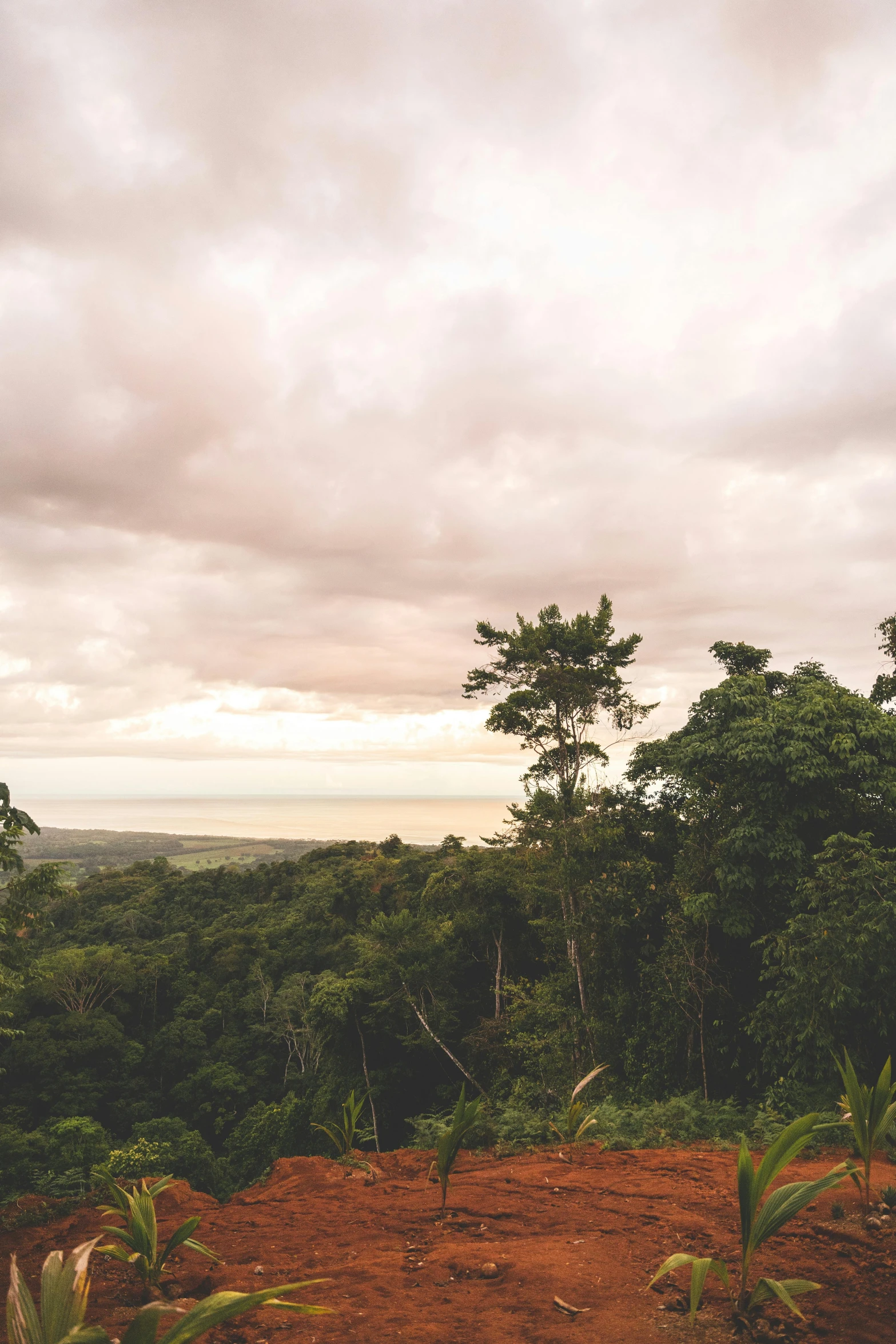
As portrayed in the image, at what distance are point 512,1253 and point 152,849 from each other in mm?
125534

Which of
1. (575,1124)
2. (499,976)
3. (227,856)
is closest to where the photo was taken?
(575,1124)

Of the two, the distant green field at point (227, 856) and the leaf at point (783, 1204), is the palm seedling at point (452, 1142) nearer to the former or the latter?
the leaf at point (783, 1204)

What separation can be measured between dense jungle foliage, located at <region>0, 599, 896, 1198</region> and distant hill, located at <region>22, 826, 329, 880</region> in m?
55.2

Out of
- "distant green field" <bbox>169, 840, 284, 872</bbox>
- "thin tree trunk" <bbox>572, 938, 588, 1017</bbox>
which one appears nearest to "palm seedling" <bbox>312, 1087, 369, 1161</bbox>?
"thin tree trunk" <bbox>572, 938, 588, 1017</bbox>

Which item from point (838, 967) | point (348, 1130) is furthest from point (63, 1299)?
point (838, 967)

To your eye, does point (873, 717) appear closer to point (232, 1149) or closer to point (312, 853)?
point (232, 1149)

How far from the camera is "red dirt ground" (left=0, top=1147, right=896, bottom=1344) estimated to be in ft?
9.02

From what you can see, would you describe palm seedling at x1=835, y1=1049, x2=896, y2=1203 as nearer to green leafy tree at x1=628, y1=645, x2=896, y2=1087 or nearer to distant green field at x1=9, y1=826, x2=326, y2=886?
green leafy tree at x1=628, y1=645, x2=896, y2=1087

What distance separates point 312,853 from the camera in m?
48.7

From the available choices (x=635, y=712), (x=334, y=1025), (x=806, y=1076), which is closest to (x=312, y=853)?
(x=334, y=1025)

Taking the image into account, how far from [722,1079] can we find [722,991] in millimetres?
1619

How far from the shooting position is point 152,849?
4469 inches

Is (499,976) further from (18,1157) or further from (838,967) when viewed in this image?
(18,1157)

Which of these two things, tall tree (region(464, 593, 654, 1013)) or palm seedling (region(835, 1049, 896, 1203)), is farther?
tall tree (region(464, 593, 654, 1013))
